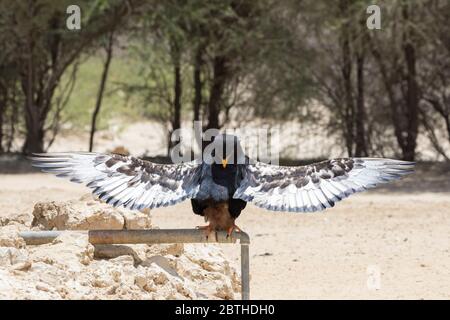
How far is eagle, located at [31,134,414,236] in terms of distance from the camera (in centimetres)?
561

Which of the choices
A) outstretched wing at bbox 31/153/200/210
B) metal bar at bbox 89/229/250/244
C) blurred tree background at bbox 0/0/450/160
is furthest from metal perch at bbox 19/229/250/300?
blurred tree background at bbox 0/0/450/160

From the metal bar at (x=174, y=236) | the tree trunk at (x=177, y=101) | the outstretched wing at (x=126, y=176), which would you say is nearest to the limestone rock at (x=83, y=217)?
the metal bar at (x=174, y=236)

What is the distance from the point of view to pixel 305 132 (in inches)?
682

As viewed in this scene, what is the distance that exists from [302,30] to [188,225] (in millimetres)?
6778

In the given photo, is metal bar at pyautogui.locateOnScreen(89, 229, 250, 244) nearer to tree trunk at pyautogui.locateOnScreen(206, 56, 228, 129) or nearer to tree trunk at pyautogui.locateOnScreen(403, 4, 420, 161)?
tree trunk at pyautogui.locateOnScreen(403, 4, 420, 161)

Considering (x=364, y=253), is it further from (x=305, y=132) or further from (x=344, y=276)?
(x=305, y=132)

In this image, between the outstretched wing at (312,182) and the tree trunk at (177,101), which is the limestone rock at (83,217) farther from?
the tree trunk at (177,101)

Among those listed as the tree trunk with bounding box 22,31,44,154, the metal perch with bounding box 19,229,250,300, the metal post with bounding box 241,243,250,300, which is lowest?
the metal post with bounding box 241,243,250,300

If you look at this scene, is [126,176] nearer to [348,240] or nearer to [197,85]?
[348,240]

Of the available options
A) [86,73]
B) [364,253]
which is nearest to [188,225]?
[364,253]

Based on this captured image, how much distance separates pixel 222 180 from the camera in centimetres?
565

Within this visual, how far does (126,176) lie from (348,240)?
4.85 metres

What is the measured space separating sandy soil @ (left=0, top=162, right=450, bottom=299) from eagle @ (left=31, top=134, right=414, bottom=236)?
182 centimetres

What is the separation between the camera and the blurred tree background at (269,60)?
16.3 meters
